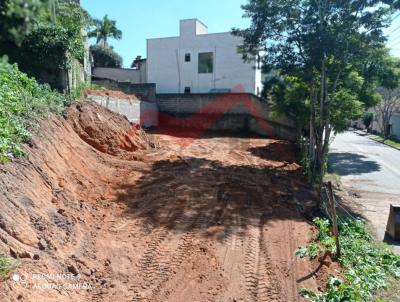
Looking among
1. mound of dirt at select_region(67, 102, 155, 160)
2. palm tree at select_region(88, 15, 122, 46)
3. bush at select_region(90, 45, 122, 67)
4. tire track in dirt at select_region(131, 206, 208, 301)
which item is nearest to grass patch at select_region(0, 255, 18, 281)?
tire track in dirt at select_region(131, 206, 208, 301)

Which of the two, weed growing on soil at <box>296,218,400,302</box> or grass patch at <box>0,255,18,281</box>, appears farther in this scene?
weed growing on soil at <box>296,218,400,302</box>

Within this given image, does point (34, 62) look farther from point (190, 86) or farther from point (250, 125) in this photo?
point (190, 86)

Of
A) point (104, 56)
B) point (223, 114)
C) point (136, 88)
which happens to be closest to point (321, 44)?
point (223, 114)

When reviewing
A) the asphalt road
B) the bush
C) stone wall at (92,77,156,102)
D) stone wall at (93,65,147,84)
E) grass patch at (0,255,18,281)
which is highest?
the bush

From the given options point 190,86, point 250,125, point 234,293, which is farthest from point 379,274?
point 190,86

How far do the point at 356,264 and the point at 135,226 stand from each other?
14.3 ft

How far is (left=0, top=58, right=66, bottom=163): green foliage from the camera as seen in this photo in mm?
6690

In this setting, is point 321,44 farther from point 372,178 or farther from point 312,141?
point 372,178

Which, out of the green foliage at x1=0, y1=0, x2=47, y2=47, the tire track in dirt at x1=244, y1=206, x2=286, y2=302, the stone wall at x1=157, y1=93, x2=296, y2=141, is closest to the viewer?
the green foliage at x1=0, y1=0, x2=47, y2=47

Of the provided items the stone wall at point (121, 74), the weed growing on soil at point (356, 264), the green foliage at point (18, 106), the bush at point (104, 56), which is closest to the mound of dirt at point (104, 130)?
the green foliage at point (18, 106)

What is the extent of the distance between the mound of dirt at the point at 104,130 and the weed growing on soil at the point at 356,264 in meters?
7.08

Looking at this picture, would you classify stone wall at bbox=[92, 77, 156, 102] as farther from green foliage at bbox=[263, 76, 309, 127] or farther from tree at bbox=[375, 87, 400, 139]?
tree at bbox=[375, 87, 400, 139]

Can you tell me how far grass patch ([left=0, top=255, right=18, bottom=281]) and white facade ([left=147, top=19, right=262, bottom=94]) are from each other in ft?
79.2

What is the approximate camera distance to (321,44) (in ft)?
41.5
